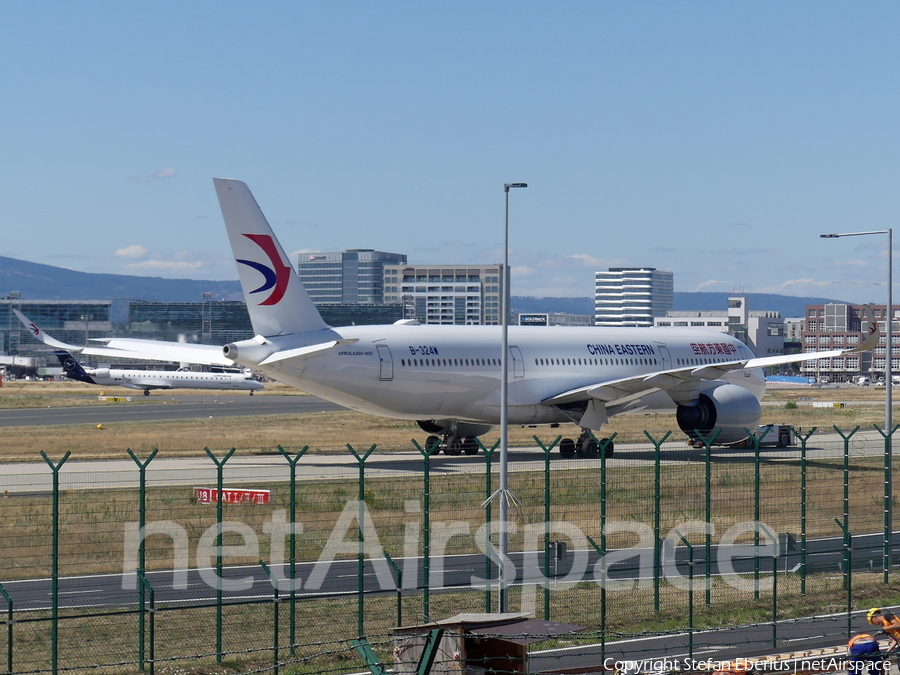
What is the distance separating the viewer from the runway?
223 feet

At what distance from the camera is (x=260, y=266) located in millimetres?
36281

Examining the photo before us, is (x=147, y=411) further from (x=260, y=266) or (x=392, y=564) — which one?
(x=392, y=564)

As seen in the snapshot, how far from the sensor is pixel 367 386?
1501 inches

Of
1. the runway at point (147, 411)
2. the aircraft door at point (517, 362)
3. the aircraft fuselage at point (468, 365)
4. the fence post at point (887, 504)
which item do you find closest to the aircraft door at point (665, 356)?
the aircraft fuselage at point (468, 365)

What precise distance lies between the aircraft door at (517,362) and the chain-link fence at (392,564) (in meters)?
13.2

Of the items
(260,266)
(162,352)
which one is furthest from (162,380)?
(260,266)

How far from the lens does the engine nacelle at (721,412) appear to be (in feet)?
146

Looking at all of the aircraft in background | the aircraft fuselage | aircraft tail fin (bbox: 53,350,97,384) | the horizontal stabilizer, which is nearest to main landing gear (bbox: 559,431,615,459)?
the aircraft fuselage

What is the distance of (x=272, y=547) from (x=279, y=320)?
14372 mm

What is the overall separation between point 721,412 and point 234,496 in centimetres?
2617

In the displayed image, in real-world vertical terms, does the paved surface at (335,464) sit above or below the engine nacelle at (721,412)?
below

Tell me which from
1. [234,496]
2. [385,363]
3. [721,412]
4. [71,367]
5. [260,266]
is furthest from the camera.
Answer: [71,367]

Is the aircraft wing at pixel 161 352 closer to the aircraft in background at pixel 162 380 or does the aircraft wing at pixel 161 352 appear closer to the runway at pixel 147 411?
the runway at pixel 147 411

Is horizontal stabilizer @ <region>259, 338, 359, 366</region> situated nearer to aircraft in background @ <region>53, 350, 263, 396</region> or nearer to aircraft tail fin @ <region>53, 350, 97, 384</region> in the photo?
aircraft in background @ <region>53, 350, 263, 396</region>
